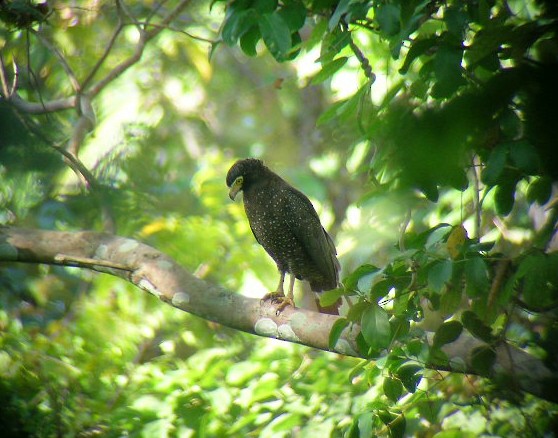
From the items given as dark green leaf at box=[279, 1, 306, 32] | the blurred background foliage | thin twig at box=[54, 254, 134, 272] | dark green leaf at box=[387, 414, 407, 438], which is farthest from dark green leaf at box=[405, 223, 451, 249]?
thin twig at box=[54, 254, 134, 272]

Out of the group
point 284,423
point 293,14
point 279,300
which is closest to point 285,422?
point 284,423

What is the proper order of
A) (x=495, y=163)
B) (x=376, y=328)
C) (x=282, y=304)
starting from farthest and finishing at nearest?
1. (x=282, y=304)
2. (x=376, y=328)
3. (x=495, y=163)

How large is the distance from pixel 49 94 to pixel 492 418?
4294 millimetres

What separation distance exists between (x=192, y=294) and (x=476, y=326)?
147 cm

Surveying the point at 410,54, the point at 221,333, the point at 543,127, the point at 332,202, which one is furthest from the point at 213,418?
the point at 332,202

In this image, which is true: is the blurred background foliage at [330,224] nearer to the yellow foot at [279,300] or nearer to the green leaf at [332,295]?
A: the green leaf at [332,295]

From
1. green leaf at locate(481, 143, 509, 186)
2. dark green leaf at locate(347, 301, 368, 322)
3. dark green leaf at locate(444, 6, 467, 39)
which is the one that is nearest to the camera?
green leaf at locate(481, 143, 509, 186)

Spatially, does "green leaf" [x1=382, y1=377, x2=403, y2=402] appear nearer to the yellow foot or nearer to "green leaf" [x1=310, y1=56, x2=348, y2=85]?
the yellow foot

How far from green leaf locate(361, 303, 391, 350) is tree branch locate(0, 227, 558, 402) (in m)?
0.37

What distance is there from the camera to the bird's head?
4.18 metres

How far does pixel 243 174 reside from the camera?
4230mm

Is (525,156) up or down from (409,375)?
up

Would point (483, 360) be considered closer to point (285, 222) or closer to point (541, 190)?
point (541, 190)

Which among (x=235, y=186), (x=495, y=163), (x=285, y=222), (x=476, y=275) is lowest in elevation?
(x=476, y=275)
